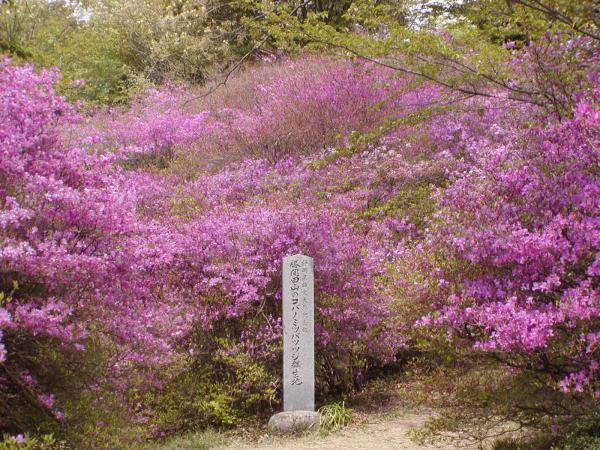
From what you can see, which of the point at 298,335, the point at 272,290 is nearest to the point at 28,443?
the point at 298,335

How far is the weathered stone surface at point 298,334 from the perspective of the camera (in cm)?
702

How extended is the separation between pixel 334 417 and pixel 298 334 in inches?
32.2

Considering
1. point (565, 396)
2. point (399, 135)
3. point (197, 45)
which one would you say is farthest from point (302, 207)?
point (197, 45)

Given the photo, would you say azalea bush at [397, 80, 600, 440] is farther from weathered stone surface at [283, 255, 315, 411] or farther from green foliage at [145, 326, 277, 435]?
green foliage at [145, 326, 277, 435]

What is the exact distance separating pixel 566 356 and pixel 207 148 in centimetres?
1109

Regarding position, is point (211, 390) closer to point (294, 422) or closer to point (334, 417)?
point (294, 422)

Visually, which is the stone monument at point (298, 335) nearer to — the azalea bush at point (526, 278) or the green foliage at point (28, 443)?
the azalea bush at point (526, 278)

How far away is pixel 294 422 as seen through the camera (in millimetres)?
6797

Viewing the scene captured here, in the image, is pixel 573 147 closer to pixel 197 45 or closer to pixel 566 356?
pixel 566 356

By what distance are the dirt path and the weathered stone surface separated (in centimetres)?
44

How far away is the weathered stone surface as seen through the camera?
276 inches

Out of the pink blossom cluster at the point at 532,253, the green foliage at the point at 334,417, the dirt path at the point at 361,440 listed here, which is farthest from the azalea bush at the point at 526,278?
the green foliage at the point at 334,417

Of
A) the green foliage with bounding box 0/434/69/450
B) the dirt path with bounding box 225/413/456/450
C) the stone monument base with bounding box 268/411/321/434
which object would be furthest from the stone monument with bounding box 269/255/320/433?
the green foliage with bounding box 0/434/69/450

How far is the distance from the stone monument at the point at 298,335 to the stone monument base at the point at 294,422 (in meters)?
0.11
